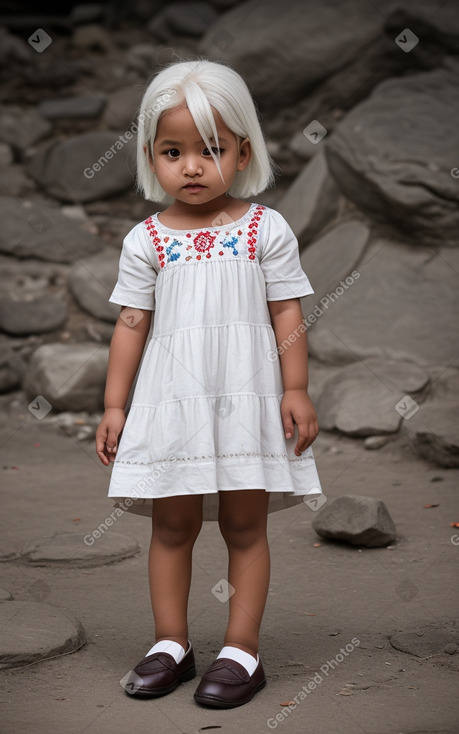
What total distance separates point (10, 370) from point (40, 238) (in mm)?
990

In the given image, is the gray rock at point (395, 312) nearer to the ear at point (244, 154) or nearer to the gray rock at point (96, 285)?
the gray rock at point (96, 285)

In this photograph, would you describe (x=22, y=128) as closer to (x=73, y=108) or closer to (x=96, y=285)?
(x=73, y=108)

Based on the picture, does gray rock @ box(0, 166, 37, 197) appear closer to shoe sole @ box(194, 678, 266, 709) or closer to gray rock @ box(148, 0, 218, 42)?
gray rock @ box(148, 0, 218, 42)

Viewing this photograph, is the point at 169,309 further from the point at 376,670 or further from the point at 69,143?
the point at 69,143

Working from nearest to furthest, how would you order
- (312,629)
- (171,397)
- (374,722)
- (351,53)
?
(374,722) → (171,397) → (312,629) → (351,53)

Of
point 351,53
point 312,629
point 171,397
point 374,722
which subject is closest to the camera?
point 374,722

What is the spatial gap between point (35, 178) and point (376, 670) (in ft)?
15.9

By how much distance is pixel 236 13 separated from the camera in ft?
21.8

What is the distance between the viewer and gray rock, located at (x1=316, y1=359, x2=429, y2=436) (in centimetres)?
438

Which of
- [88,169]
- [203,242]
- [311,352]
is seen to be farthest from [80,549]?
[88,169]

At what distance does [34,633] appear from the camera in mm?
2350

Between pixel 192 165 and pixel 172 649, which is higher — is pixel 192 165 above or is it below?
above

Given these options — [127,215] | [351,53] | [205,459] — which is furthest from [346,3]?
[205,459]

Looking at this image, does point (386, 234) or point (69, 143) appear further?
point (69, 143)
